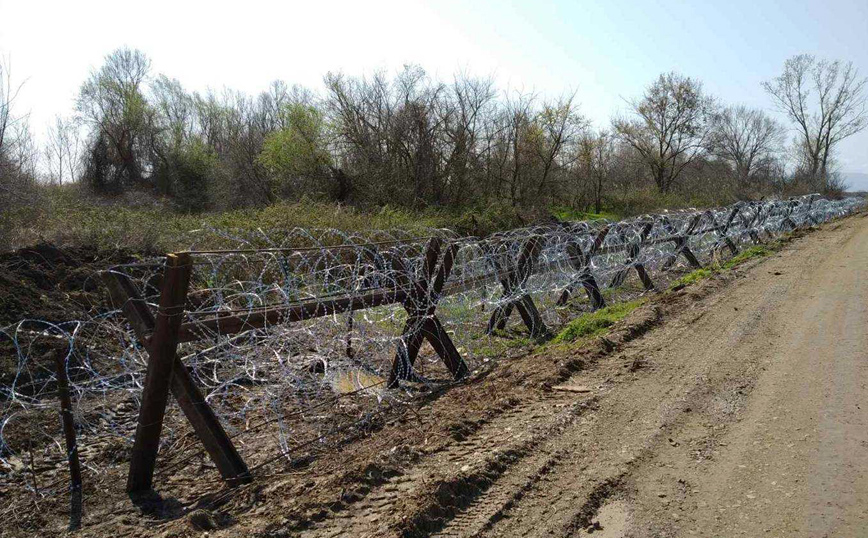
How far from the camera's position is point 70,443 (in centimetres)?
391

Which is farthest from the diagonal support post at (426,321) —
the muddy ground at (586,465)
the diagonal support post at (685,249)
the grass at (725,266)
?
the diagonal support post at (685,249)

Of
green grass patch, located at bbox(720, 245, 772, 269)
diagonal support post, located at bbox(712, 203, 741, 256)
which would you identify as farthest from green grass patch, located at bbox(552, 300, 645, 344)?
diagonal support post, located at bbox(712, 203, 741, 256)

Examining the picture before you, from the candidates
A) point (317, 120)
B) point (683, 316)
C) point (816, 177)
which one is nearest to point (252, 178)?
point (317, 120)

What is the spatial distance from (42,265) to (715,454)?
10459 millimetres

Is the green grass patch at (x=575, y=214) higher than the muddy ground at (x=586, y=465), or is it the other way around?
the green grass patch at (x=575, y=214)

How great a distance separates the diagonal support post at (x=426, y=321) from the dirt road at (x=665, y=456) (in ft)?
3.76

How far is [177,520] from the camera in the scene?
3.48 metres

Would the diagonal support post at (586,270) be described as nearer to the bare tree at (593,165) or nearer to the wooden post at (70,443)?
the wooden post at (70,443)

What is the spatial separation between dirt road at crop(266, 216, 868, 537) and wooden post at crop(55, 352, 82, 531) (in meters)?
1.64

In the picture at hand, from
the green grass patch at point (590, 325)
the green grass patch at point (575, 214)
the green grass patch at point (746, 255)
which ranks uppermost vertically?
the green grass patch at point (575, 214)

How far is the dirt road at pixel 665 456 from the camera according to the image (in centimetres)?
324

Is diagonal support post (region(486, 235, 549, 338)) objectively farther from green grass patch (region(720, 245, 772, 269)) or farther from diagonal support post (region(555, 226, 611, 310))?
green grass patch (region(720, 245, 772, 269))

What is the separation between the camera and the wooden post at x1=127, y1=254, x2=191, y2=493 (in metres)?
3.74

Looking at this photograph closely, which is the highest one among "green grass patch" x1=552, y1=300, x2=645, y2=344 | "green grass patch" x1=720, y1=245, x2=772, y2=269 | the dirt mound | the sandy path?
the dirt mound
